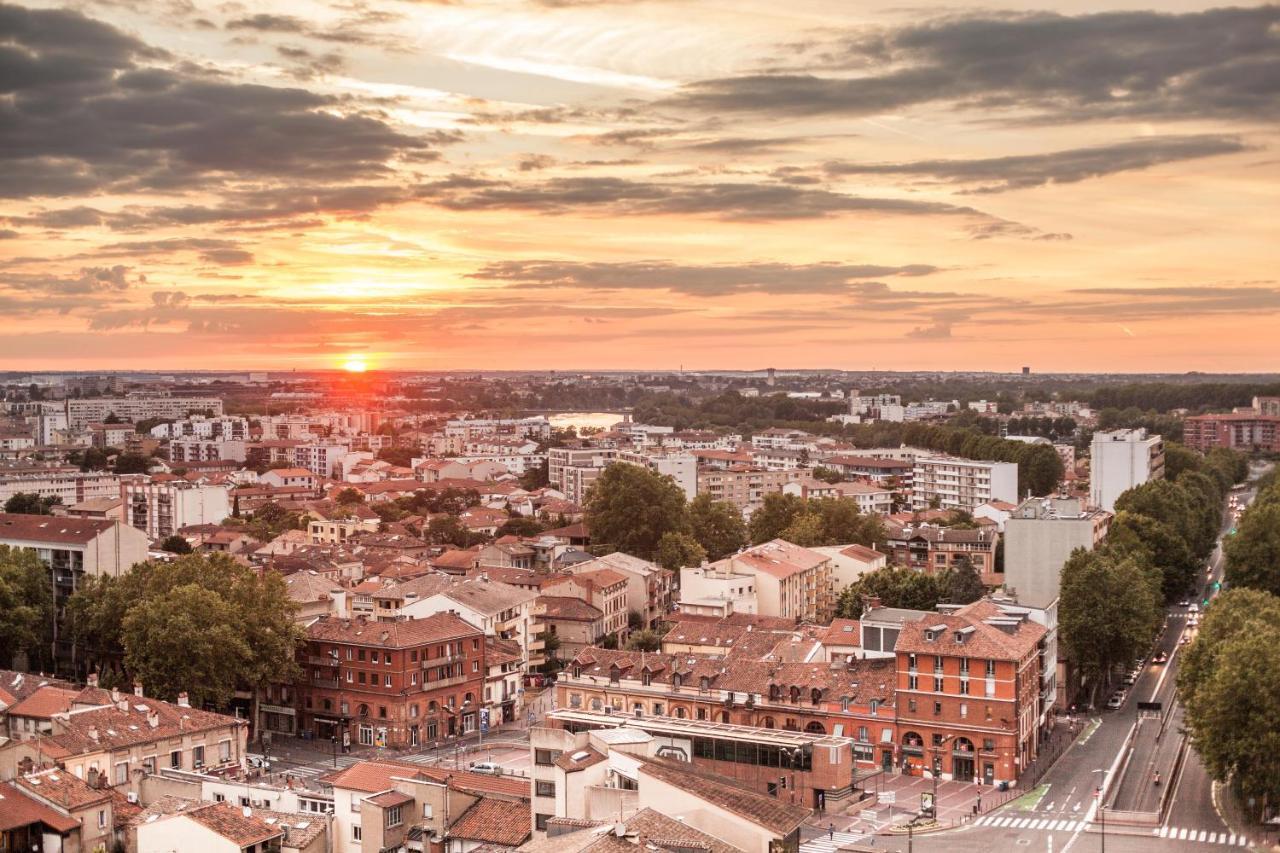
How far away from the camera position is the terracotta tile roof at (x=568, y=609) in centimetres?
6569

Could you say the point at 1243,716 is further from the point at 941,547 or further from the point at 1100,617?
the point at 941,547

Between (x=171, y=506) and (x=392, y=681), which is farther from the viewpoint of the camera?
(x=171, y=506)

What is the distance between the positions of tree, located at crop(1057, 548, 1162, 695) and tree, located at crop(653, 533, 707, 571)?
26.7 m

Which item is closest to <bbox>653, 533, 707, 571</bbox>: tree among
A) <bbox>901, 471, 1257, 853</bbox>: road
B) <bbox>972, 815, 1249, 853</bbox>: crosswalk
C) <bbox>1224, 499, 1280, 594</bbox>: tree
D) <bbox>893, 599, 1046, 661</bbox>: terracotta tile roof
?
<bbox>1224, 499, 1280, 594</bbox>: tree

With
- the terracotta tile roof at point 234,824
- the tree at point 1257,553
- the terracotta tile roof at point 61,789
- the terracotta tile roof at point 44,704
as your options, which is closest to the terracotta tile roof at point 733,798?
the terracotta tile roof at point 234,824

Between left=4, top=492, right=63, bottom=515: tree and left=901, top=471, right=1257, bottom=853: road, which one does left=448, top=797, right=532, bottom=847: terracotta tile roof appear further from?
left=4, top=492, right=63, bottom=515: tree

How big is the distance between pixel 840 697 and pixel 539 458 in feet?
410

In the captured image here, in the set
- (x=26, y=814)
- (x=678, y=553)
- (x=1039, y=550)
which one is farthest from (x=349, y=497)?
(x=26, y=814)

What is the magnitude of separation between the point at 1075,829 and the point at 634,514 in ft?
164

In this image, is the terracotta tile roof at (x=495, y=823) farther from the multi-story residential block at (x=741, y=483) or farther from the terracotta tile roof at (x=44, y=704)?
the multi-story residential block at (x=741, y=483)

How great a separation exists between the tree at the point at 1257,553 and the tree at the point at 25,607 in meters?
55.8

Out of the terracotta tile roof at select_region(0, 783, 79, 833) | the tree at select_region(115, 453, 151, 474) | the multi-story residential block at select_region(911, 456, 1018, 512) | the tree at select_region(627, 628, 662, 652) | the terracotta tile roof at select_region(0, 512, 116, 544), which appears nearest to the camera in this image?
the terracotta tile roof at select_region(0, 783, 79, 833)

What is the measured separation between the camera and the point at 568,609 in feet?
217

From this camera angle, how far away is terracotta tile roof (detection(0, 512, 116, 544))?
63.7 m
